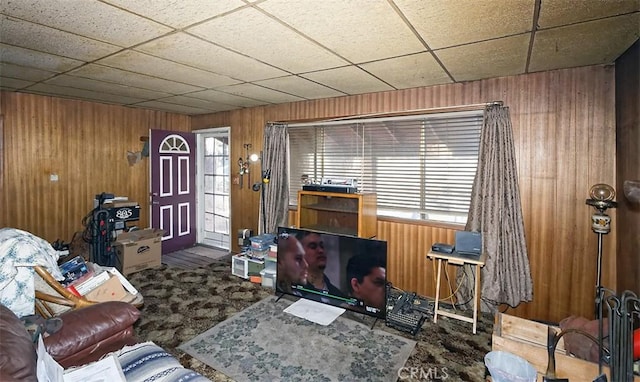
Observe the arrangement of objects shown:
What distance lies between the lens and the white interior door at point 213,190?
18.0ft

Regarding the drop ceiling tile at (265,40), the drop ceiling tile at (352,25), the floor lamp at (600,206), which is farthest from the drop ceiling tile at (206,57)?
the floor lamp at (600,206)

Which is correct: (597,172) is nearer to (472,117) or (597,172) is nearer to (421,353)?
(472,117)

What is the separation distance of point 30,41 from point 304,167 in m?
2.97

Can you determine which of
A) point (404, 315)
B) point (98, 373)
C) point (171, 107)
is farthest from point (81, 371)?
point (171, 107)

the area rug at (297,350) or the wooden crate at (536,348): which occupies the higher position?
the wooden crate at (536,348)

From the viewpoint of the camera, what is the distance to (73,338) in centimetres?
176

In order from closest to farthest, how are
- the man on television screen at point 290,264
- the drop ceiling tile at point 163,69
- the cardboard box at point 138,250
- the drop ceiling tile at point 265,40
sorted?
the drop ceiling tile at point 265,40 → the drop ceiling tile at point 163,69 → the man on television screen at point 290,264 → the cardboard box at point 138,250

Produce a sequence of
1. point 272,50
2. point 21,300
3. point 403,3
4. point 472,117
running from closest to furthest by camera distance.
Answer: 1. point 403,3
2. point 21,300
3. point 272,50
4. point 472,117

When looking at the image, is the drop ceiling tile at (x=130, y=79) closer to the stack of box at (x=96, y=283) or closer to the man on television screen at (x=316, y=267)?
the stack of box at (x=96, y=283)

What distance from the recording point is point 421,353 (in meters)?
2.48

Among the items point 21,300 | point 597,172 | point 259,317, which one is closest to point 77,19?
point 21,300

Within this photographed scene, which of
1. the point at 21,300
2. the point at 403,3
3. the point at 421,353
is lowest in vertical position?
the point at 421,353

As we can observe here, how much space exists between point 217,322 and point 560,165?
3385 millimetres

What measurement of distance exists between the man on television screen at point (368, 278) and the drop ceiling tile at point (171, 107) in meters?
3.45
